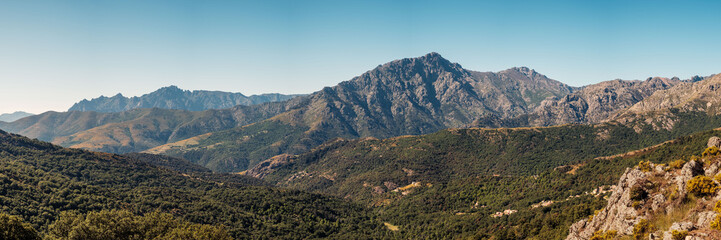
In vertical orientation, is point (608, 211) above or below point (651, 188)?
below

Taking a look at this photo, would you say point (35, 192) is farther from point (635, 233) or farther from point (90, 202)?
point (635, 233)

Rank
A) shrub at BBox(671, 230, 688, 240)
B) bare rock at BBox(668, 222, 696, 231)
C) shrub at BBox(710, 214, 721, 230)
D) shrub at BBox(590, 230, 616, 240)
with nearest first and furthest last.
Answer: shrub at BBox(710, 214, 721, 230) → shrub at BBox(671, 230, 688, 240) → bare rock at BBox(668, 222, 696, 231) → shrub at BBox(590, 230, 616, 240)

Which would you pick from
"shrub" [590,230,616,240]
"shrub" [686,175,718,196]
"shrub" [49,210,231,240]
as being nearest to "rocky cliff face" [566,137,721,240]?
"shrub" [686,175,718,196]

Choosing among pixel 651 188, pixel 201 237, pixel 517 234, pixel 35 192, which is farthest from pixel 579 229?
pixel 35 192

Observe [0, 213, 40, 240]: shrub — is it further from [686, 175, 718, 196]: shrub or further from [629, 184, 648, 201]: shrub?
[686, 175, 718, 196]: shrub

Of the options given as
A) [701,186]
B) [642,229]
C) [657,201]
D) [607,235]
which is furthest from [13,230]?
[701,186]

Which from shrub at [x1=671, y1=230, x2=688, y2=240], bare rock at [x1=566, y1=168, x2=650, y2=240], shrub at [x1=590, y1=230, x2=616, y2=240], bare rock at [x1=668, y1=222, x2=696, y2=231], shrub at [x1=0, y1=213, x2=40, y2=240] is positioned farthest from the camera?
shrub at [x1=0, y1=213, x2=40, y2=240]

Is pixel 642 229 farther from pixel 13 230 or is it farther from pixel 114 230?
pixel 13 230
